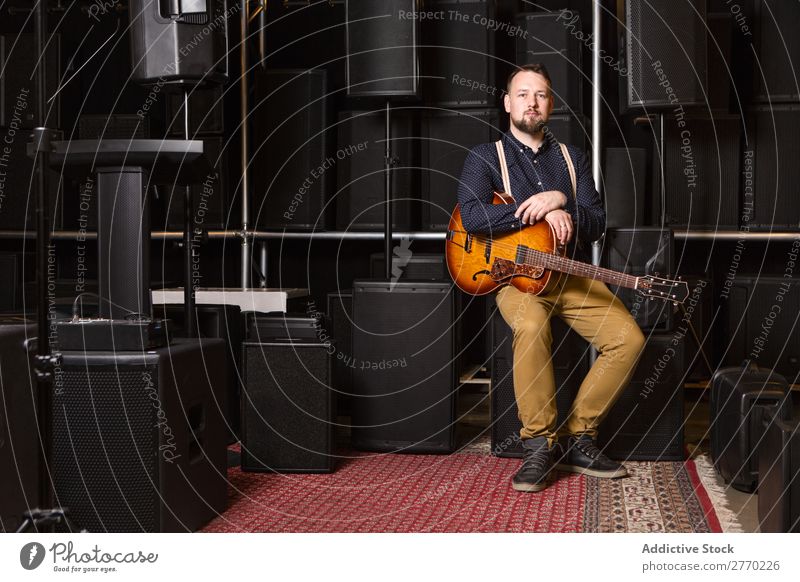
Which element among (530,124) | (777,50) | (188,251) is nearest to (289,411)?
(188,251)

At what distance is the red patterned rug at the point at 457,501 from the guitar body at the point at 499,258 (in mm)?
615

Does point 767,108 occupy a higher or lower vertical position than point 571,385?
higher

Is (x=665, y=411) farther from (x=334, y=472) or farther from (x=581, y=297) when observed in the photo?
(x=334, y=472)

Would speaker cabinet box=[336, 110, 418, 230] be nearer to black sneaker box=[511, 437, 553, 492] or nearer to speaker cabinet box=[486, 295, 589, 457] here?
speaker cabinet box=[486, 295, 589, 457]

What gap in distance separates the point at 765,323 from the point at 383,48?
1.95 m

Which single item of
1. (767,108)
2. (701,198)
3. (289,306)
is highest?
(767,108)

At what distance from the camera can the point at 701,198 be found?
12.9 feet

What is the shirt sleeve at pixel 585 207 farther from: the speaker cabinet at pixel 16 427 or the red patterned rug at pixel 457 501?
the speaker cabinet at pixel 16 427

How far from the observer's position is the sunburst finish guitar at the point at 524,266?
2.90 m

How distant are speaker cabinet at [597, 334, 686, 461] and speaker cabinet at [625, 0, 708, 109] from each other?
1.01 meters

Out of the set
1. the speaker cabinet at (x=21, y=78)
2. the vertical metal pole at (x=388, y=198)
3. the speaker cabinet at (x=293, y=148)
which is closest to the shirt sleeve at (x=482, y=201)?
the vertical metal pole at (x=388, y=198)

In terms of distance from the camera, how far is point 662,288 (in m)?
2.92

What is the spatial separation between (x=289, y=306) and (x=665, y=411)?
1.58 meters
